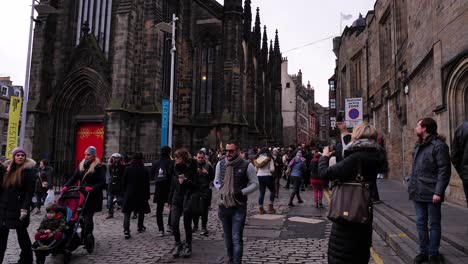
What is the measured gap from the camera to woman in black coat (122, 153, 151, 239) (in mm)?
7445

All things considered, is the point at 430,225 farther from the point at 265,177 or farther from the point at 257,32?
the point at 257,32

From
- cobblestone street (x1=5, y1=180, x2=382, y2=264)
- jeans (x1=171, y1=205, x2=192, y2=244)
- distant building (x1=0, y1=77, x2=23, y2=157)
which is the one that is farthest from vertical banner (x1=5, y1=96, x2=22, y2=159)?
distant building (x1=0, y1=77, x2=23, y2=157)

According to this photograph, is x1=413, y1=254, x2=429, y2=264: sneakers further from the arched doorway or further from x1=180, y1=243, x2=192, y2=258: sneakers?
the arched doorway

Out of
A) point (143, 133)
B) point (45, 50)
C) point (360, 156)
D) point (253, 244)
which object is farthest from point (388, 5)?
point (45, 50)

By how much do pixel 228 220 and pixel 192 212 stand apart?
1.09 meters

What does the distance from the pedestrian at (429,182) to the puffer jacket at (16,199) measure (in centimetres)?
547

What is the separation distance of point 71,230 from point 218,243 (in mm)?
2579

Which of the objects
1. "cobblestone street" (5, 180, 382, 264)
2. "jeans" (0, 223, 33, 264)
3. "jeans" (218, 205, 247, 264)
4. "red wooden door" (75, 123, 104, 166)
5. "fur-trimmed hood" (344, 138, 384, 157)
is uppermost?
"red wooden door" (75, 123, 104, 166)

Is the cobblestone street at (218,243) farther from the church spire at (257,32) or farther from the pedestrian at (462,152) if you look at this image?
the church spire at (257,32)

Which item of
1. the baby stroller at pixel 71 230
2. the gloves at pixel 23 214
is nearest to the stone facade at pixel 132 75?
the baby stroller at pixel 71 230

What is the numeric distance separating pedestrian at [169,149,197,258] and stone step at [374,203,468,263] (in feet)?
11.0

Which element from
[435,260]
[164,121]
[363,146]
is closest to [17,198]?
[363,146]

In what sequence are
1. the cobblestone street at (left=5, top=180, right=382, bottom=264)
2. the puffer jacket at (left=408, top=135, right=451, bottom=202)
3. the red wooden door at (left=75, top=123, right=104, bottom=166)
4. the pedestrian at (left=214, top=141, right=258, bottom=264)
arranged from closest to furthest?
the puffer jacket at (left=408, top=135, right=451, bottom=202) → the pedestrian at (left=214, top=141, right=258, bottom=264) → the cobblestone street at (left=5, top=180, right=382, bottom=264) → the red wooden door at (left=75, top=123, right=104, bottom=166)

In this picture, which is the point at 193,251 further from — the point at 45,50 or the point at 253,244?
the point at 45,50
